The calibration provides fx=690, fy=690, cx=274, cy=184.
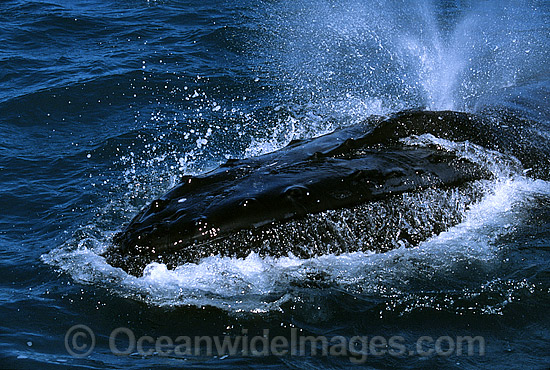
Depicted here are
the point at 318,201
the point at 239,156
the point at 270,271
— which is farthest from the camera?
the point at 239,156

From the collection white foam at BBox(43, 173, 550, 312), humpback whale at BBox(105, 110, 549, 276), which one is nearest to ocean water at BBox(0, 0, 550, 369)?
white foam at BBox(43, 173, 550, 312)

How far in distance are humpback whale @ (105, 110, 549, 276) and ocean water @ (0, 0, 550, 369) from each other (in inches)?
8.4

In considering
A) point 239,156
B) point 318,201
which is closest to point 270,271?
point 318,201

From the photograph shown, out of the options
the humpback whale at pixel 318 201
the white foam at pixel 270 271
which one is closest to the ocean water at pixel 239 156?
the white foam at pixel 270 271

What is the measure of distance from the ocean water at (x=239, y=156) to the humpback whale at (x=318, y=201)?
21 cm

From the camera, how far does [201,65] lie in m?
15.1

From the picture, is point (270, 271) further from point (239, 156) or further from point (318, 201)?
point (239, 156)

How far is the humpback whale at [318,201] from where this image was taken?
6957 millimetres

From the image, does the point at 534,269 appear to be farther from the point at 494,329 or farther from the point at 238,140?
the point at 238,140

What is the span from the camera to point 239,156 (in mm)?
11023

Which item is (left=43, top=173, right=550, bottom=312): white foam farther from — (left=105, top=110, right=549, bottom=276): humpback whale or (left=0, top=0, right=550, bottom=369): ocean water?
(left=105, top=110, right=549, bottom=276): humpback whale

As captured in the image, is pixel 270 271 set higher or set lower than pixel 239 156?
lower

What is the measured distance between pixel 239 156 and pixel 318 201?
3982 mm

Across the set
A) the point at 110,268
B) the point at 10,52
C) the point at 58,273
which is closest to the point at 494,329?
the point at 110,268
